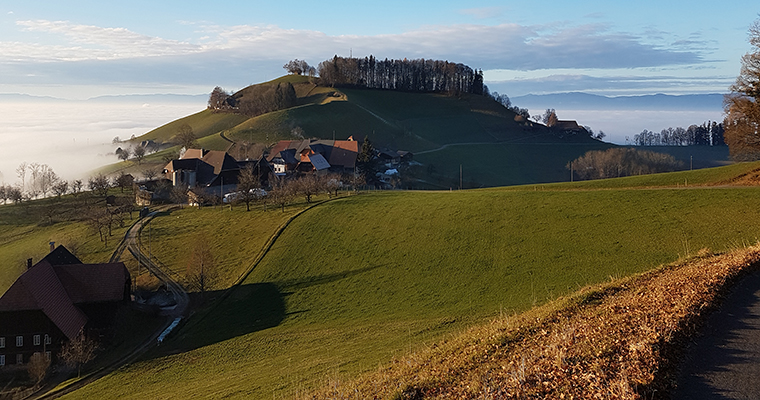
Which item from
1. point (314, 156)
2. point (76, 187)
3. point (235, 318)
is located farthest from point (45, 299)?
point (314, 156)

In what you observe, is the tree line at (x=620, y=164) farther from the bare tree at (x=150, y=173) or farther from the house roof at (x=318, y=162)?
the bare tree at (x=150, y=173)

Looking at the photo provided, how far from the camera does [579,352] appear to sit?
38.6ft

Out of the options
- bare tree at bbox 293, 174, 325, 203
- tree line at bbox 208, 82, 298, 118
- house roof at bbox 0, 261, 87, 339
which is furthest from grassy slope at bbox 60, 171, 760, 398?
tree line at bbox 208, 82, 298, 118

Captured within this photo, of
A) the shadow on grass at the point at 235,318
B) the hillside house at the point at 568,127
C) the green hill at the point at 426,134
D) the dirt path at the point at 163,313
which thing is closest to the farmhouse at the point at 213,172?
the dirt path at the point at 163,313

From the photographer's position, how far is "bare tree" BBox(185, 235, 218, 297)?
47.0 metres

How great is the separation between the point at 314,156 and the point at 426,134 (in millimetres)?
64636

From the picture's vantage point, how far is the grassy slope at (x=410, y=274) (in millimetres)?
26719

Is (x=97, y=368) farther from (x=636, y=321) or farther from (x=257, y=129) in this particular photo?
(x=257, y=129)

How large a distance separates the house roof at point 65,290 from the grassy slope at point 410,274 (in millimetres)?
10332

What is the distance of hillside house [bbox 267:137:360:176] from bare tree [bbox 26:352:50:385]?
69248 mm

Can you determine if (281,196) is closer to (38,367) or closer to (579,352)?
(38,367)

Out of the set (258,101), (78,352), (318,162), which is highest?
(258,101)

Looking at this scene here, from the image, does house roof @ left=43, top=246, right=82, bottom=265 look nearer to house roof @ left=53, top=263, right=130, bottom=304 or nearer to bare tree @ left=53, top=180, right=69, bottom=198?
house roof @ left=53, top=263, right=130, bottom=304

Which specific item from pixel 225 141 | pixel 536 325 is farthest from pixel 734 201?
pixel 225 141
